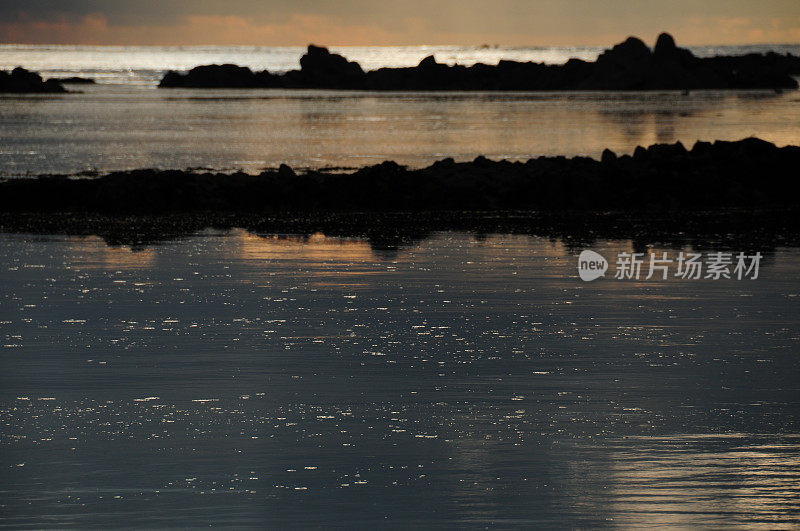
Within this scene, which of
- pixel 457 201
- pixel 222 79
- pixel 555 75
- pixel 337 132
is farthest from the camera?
pixel 222 79

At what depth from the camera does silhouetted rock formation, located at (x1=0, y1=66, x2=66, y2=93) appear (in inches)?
5044

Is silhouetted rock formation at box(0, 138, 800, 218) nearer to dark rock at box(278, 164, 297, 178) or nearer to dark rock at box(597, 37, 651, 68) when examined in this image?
dark rock at box(278, 164, 297, 178)

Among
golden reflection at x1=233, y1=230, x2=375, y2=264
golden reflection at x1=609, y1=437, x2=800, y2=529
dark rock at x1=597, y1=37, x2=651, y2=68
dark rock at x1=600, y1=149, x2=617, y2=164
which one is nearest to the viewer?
golden reflection at x1=609, y1=437, x2=800, y2=529

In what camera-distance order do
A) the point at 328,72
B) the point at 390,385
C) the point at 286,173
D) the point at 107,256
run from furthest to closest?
the point at 328,72 → the point at 286,173 → the point at 107,256 → the point at 390,385

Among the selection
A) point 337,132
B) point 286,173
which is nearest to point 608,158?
point 286,173

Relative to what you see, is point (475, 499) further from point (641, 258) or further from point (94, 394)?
point (641, 258)

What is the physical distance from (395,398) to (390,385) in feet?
1.11

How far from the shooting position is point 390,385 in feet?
25.7

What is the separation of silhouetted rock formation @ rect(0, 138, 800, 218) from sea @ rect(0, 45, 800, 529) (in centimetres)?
427

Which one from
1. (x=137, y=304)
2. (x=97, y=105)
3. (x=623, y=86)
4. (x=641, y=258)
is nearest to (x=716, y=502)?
(x=137, y=304)

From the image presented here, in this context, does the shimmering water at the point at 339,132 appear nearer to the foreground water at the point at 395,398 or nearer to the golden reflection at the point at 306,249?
the golden reflection at the point at 306,249

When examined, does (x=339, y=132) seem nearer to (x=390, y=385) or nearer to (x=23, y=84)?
(x=390, y=385)

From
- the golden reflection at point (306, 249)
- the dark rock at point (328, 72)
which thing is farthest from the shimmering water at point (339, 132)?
the dark rock at point (328, 72)

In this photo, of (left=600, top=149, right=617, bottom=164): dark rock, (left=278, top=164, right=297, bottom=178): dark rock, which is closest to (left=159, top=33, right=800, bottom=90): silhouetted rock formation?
(left=600, top=149, right=617, bottom=164): dark rock
